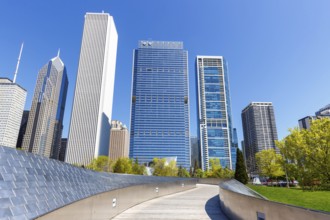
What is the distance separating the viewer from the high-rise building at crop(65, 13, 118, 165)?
12562 cm

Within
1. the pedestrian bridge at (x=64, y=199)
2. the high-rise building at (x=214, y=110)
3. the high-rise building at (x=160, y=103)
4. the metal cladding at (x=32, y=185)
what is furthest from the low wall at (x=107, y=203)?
the high-rise building at (x=214, y=110)

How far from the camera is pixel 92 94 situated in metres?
134

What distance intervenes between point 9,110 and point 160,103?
122 metres

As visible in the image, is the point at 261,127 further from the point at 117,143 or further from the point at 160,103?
the point at 117,143

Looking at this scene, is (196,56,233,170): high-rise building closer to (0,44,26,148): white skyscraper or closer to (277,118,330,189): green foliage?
(277,118,330,189): green foliage

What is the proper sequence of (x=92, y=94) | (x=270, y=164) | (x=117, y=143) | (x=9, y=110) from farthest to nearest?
(x=117, y=143) → (x=9, y=110) → (x=92, y=94) → (x=270, y=164)

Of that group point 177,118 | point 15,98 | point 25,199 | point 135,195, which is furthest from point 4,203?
point 15,98

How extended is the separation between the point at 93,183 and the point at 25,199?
498cm

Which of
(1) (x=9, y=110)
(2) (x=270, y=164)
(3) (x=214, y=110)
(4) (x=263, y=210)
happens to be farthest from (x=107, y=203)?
(1) (x=9, y=110)

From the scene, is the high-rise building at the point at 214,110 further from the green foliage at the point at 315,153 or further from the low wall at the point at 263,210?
the low wall at the point at 263,210

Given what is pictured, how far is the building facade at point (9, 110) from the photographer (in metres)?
160

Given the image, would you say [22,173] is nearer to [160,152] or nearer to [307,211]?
[307,211]

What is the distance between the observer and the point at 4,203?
4.35 meters

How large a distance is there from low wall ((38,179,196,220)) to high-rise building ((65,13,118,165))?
11859 cm
